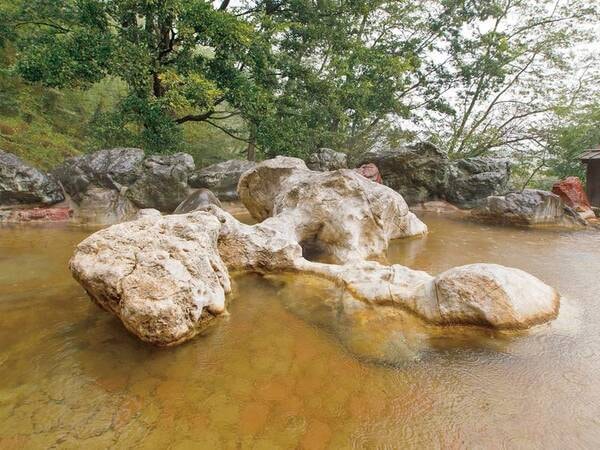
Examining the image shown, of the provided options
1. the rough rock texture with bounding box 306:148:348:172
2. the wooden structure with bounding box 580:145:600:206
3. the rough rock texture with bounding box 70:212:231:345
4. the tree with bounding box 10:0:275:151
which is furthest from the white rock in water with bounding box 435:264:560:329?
the wooden structure with bounding box 580:145:600:206

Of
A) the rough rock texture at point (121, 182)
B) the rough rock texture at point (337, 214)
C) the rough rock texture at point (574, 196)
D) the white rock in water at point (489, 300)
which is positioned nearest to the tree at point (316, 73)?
the rough rock texture at point (121, 182)

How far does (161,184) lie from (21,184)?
8.92ft

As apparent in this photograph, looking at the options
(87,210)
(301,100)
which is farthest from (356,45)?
(87,210)

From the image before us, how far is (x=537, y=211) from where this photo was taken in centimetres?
834

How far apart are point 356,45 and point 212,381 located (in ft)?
34.8

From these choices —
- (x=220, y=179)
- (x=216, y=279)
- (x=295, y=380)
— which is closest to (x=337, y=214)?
(x=216, y=279)

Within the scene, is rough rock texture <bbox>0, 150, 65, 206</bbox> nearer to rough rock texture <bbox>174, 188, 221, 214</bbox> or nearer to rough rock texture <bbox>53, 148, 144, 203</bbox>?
rough rock texture <bbox>53, 148, 144, 203</bbox>

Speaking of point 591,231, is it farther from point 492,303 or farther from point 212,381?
point 212,381

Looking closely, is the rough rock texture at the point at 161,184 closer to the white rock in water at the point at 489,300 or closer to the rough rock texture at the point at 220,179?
the rough rock texture at the point at 220,179

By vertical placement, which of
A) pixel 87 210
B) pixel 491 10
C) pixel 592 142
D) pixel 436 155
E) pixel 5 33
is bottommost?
pixel 87 210

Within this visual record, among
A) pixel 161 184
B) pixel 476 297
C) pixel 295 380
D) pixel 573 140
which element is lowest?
pixel 295 380

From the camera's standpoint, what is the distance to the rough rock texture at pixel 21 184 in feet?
22.8

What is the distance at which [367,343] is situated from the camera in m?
2.49

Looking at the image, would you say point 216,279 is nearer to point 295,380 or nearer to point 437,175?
point 295,380
